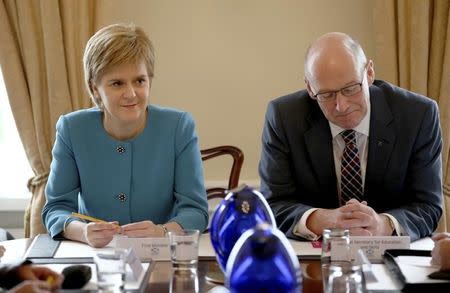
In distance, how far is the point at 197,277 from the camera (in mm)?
2078

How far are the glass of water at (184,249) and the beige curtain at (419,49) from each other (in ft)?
6.64

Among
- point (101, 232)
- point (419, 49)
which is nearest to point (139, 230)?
point (101, 232)

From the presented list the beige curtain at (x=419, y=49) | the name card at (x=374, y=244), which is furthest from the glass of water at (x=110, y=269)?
the beige curtain at (x=419, y=49)

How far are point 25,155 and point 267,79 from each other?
4.27 feet

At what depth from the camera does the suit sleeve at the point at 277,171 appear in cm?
277

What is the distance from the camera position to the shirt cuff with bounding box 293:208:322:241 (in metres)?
2.57

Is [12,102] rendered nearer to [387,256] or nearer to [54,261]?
[54,261]

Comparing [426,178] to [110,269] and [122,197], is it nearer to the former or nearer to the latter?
[122,197]

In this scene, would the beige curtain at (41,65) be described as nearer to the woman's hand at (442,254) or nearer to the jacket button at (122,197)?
the jacket button at (122,197)

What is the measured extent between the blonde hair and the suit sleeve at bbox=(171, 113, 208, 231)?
25 centimetres

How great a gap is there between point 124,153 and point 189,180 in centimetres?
25

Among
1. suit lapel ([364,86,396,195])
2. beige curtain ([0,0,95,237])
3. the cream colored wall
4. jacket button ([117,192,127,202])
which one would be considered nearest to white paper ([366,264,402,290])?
suit lapel ([364,86,396,195])

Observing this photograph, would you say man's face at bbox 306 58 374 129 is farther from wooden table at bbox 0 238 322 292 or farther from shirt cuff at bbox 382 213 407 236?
wooden table at bbox 0 238 322 292

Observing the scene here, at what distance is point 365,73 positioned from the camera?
2.76 meters
